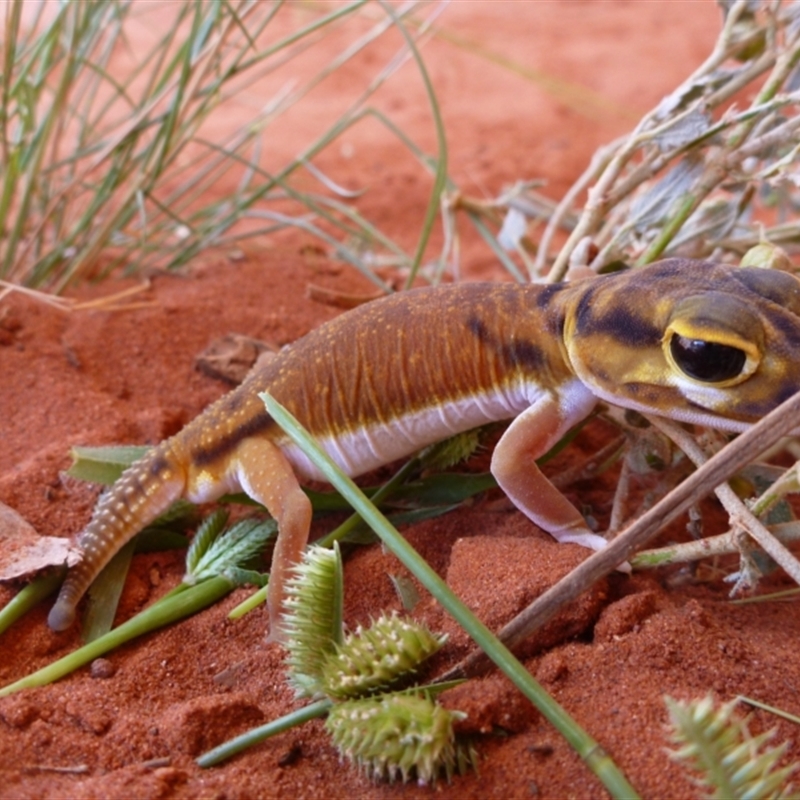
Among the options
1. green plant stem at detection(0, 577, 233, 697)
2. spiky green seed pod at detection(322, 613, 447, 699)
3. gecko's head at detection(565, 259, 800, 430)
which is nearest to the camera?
spiky green seed pod at detection(322, 613, 447, 699)

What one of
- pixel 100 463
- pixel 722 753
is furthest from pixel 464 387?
pixel 722 753

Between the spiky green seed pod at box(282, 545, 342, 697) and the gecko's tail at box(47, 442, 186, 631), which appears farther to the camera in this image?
the gecko's tail at box(47, 442, 186, 631)

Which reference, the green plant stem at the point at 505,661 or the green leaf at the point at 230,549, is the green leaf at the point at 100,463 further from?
the green plant stem at the point at 505,661

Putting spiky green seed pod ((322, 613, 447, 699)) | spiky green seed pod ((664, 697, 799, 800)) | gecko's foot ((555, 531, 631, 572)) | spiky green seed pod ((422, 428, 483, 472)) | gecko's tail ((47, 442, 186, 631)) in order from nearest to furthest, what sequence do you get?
1. spiky green seed pod ((664, 697, 799, 800))
2. spiky green seed pod ((322, 613, 447, 699))
3. gecko's foot ((555, 531, 631, 572))
4. gecko's tail ((47, 442, 186, 631))
5. spiky green seed pod ((422, 428, 483, 472))

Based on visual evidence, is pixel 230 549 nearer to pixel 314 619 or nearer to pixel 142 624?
pixel 142 624

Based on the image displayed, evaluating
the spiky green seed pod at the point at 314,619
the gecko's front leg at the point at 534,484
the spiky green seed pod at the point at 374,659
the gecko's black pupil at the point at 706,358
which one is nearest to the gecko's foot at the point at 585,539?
the gecko's front leg at the point at 534,484

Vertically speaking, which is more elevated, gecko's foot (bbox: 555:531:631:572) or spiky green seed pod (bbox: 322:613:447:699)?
spiky green seed pod (bbox: 322:613:447:699)

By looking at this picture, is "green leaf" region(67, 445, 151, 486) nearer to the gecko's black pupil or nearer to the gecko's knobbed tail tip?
the gecko's knobbed tail tip

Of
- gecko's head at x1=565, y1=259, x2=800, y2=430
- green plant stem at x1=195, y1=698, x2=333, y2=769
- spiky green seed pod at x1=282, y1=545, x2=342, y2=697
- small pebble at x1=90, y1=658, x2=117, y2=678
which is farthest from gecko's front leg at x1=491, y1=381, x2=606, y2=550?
small pebble at x1=90, y1=658, x2=117, y2=678

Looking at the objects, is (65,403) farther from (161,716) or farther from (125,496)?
(161,716)
